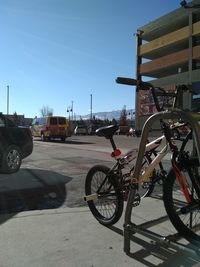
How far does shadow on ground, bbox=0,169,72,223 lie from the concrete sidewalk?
75 cm

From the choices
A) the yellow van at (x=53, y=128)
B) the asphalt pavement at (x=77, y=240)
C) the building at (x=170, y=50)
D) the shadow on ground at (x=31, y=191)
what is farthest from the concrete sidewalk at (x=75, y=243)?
the building at (x=170, y=50)

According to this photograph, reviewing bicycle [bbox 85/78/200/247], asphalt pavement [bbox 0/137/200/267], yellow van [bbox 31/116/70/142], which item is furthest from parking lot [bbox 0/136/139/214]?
yellow van [bbox 31/116/70/142]

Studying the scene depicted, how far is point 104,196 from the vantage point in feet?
16.9

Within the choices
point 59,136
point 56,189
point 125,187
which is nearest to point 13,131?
point 56,189

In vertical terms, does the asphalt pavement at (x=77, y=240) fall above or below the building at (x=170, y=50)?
below

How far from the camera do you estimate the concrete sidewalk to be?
157 inches

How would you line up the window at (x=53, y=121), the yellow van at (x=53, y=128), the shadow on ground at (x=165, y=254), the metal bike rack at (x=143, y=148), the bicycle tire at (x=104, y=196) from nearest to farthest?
the metal bike rack at (x=143, y=148)
the shadow on ground at (x=165, y=254)
the bicycle tire at (x=104, y=196)
the yellow van at (x=53, y=128)
the window at (x=53, y=121)

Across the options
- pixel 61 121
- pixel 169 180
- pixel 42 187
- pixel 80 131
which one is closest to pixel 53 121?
pixel 61 121

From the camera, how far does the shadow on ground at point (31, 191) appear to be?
6.55m

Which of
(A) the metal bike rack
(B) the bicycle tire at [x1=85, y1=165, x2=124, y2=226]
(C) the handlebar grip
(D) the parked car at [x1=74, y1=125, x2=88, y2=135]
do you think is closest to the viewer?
(A) the metal bike rack

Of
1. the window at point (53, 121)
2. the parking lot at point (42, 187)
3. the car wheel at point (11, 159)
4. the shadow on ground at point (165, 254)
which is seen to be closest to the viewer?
the shadow on ground at point (165, 254)

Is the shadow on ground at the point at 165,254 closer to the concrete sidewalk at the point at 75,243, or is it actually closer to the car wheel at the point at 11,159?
the concrete sidewalk at the point at 75,243

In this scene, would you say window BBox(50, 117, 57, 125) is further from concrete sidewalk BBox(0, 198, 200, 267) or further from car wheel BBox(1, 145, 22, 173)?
concrete sidewalk BBox(0, 198, 200, 267)

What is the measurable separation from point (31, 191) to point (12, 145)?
138 inches
